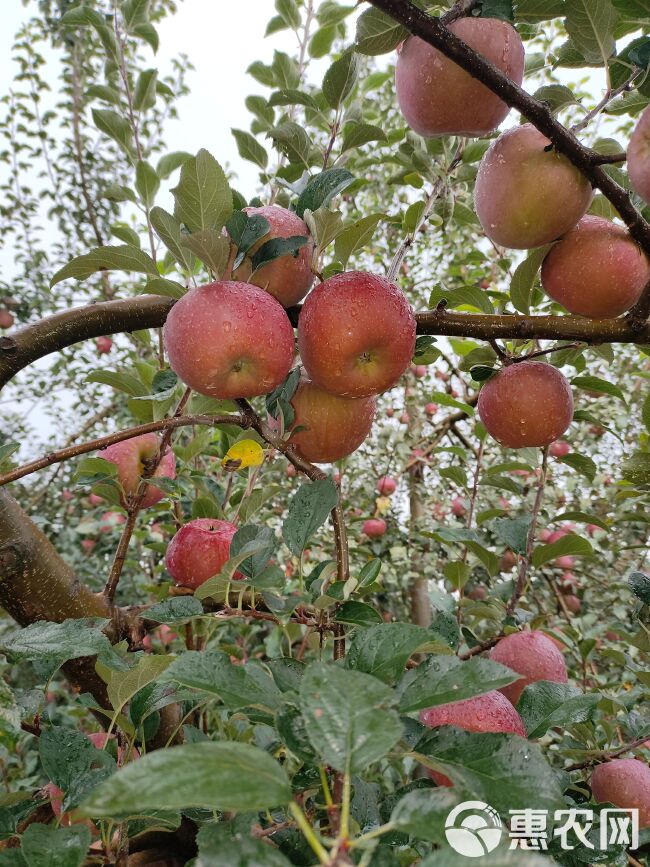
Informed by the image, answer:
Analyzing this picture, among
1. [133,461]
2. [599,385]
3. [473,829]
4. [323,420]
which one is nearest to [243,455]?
[323,420]

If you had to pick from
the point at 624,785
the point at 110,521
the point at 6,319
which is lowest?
the point at 624,785

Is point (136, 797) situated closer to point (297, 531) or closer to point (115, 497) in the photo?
point (297, 531)

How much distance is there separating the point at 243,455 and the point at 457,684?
435mm

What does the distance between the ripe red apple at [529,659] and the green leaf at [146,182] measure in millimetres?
907

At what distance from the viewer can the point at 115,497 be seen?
0.95 meters

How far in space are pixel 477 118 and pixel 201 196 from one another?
0.34 metres

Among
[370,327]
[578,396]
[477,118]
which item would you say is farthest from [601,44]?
[578,396]

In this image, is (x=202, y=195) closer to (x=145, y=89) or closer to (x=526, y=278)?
(x=526, y=278)

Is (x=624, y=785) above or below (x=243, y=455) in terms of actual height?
below

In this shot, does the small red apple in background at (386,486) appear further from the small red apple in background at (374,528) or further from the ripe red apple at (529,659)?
the ripe red apple at (529,659)

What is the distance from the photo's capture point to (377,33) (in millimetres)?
672

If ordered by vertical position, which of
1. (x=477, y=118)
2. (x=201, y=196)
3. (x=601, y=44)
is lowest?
(x=201, y=196)

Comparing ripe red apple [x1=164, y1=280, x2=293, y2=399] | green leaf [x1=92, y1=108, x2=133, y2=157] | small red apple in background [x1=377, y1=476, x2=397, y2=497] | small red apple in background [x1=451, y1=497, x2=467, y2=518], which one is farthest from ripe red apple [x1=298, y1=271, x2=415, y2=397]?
small red apple in background [x1=451, y1=497, x2=467, y2=518]

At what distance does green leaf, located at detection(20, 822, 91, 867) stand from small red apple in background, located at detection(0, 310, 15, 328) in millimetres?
3146
